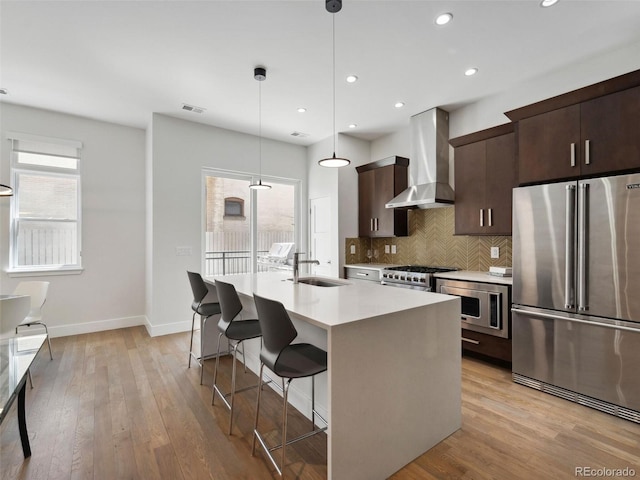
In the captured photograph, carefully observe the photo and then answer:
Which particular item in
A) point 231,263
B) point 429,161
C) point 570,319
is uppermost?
point 429,161

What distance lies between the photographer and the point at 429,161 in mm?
4184

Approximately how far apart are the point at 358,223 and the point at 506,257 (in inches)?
90.1

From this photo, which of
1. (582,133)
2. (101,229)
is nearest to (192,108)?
(101,229)

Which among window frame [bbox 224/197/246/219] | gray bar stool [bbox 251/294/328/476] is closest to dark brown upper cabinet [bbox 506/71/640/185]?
gray bar stool [bbox 251/294/328/476]

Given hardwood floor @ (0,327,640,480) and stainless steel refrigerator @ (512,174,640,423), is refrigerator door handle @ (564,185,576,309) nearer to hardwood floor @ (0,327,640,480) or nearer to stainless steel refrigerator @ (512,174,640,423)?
stainless steel refrigerator @ (512,174,640,423)

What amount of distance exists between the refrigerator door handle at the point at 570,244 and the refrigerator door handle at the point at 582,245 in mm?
39

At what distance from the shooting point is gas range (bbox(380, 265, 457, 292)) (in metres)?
3.69

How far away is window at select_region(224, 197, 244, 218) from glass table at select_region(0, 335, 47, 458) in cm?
305

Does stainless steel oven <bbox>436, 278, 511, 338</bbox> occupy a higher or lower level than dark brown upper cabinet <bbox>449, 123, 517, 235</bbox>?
lower

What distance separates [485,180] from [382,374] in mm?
2759

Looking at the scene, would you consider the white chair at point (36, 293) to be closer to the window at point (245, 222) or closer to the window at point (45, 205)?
the window at point (45, 205)

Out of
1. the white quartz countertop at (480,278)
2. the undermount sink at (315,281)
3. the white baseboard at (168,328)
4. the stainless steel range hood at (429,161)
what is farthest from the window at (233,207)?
the white quartz countertop at (480,278)

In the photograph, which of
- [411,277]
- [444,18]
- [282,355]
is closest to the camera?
[282,355]

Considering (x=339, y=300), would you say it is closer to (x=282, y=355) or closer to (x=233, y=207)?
(x=282, y=355)
